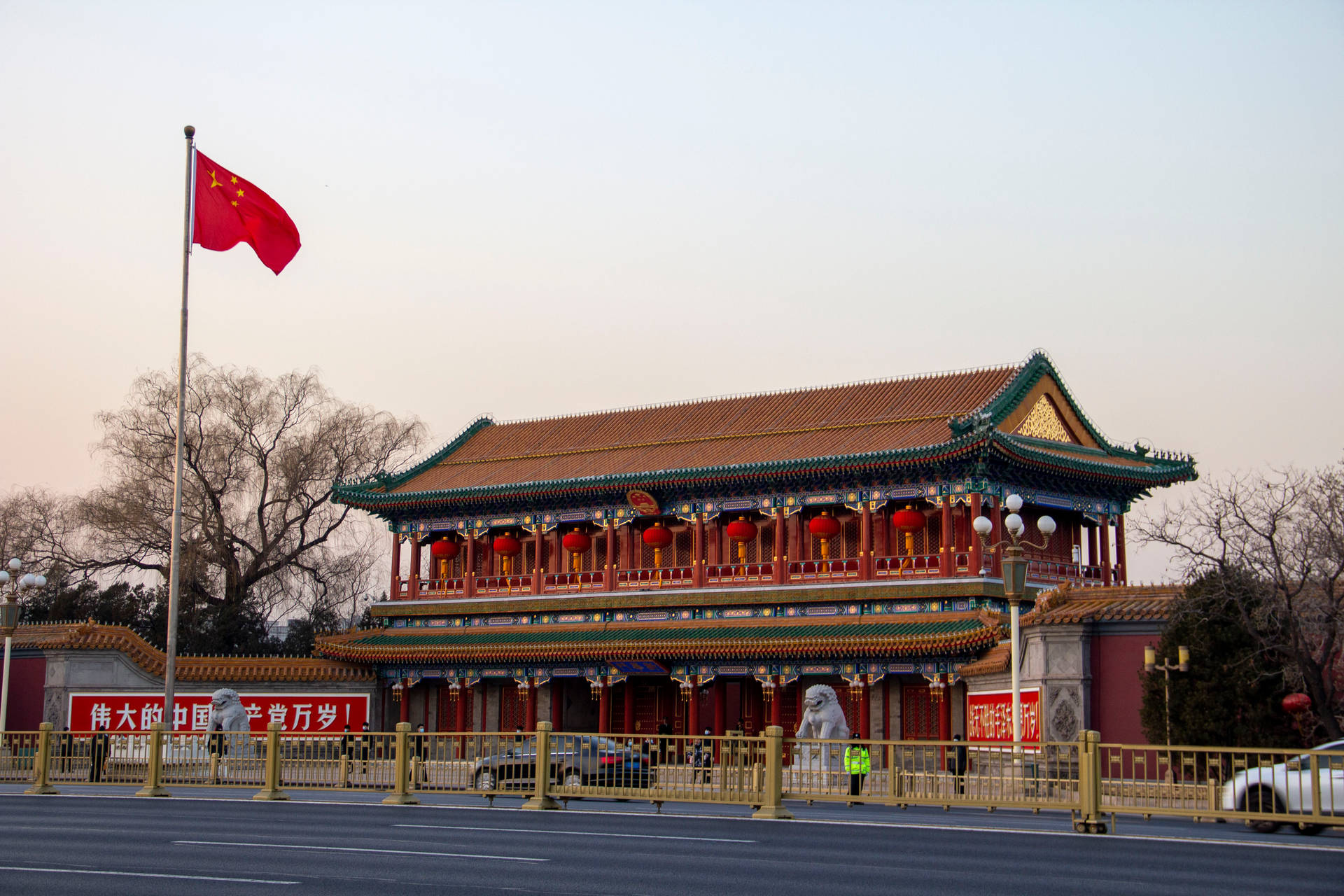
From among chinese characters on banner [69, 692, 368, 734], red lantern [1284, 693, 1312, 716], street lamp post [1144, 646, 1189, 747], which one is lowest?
chinese characters on banner [69, 692, 368, 734]

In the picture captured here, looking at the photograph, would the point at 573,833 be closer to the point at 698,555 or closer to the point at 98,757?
the point at 98,757

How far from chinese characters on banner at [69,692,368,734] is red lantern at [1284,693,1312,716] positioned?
2239 centimetres

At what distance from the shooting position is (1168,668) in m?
22.5

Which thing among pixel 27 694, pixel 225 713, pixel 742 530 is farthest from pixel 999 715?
pixel 27 694

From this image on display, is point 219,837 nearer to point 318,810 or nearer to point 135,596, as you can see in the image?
point 318,810

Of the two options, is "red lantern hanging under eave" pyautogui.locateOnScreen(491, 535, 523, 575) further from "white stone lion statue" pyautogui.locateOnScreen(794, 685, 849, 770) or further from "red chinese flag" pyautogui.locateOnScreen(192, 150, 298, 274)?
"white stone lion statue" pyautogui.locateOnScreen(794, 685, 849, 770)

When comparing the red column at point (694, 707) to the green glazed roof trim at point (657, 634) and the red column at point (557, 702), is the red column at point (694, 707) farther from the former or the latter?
the red column at point (557, 702)

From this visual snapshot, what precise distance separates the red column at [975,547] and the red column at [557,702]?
11912mm

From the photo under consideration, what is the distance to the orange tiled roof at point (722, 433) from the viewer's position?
119 ft

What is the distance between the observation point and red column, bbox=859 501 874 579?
3469 cm

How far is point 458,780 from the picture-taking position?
73.0ft

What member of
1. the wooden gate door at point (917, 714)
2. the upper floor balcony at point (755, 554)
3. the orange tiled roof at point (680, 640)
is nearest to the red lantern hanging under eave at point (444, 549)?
the upper floor balcony at point (755, 554)

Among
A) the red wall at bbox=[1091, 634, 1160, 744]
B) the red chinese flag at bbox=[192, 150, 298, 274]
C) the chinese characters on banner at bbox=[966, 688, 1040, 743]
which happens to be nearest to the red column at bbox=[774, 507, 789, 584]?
the chinese characters on banner at bbox=[966, 688, 1040, 743]

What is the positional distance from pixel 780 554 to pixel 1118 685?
11.8 metres
